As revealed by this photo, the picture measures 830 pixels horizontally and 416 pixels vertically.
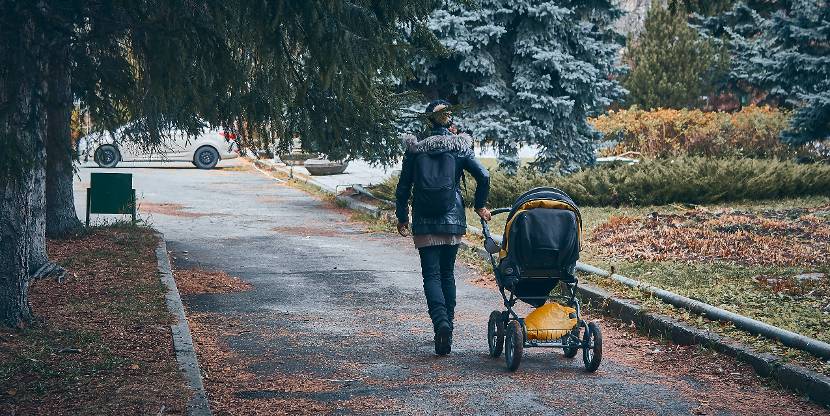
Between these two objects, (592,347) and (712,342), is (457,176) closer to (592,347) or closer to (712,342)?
(592,347)

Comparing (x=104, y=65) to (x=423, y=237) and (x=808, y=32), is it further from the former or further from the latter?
(x=808, y=32)

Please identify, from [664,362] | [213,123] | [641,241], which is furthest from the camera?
[641,241]

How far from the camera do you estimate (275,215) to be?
19.5 metres

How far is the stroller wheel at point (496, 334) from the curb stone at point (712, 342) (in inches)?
59.4

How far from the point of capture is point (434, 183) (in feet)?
26.7

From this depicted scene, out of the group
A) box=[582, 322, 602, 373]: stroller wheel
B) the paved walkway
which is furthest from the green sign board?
box=[582, 322, 602, 373]: stroller wheel

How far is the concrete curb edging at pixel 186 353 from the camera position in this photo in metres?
6.26

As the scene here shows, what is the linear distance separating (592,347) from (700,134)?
22315 millimetres

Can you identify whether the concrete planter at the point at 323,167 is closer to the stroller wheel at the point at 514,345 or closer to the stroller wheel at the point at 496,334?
Result: the stroller wheel at the point at 496,334

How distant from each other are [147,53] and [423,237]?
233 centimetres

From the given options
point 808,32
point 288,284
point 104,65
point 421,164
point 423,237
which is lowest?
point 288,284

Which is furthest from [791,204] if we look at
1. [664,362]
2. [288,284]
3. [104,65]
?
[104,65]

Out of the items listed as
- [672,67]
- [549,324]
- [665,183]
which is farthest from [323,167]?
[549,324]

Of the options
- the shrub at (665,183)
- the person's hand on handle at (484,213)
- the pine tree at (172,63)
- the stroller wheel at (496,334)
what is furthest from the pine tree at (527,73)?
the stroller wheel at (496,334)
